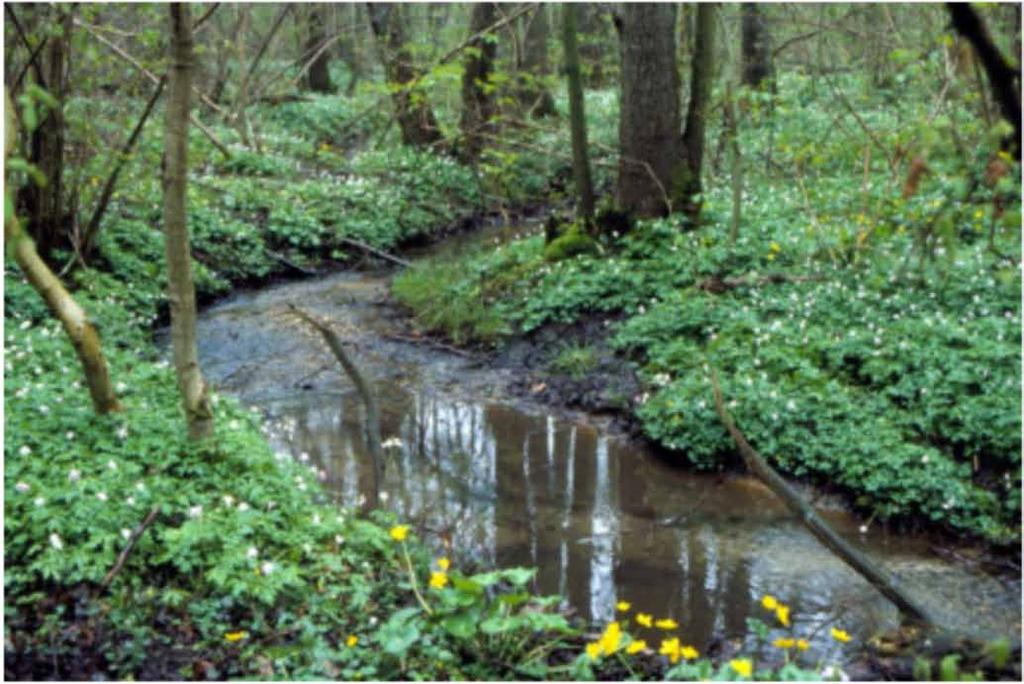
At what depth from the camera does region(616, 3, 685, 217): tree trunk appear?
1116 cm

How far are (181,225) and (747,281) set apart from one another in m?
5.69

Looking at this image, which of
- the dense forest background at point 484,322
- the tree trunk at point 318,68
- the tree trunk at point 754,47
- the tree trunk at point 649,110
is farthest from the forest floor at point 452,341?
the tree trunk at point 318,68

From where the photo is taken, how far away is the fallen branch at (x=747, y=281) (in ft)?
31.6

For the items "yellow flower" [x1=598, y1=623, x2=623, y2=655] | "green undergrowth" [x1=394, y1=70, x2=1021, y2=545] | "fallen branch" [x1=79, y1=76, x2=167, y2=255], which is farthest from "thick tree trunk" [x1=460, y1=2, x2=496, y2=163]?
"yellow flower" [x1=598, y1=623, x2=623, y2=655]

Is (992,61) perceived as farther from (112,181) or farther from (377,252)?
(377,252)

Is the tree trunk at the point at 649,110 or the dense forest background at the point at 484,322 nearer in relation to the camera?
the dense forest background at the point at 484,322

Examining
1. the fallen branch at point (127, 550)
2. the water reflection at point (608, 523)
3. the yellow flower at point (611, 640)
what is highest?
the fallen branch at point (127, 550)

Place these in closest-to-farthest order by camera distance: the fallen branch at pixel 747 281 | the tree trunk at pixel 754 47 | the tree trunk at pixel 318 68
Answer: the fallen branch at pixel 747 281
the tree trunk at pixel 754 47
the tree trunk at pixel 318 68

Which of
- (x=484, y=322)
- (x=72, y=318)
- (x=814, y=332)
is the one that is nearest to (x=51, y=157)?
(x=484, y=322)

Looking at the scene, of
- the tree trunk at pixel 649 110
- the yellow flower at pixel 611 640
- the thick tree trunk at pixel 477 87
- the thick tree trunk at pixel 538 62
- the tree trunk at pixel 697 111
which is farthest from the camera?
the thick tree trunk at pixel 538 62

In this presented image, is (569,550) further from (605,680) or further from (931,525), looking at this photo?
(931,525)

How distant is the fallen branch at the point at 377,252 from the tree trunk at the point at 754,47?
7396 mm

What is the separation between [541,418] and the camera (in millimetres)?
9008

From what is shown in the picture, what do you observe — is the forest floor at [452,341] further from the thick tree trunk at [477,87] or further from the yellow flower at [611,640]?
the thick tree trunk at [477,87]
